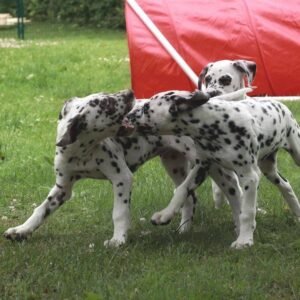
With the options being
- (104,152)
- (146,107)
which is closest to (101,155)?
(104,152)

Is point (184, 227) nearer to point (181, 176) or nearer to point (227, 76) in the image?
point (181, 176)

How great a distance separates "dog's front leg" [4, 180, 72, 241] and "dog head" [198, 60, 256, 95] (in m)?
1.40

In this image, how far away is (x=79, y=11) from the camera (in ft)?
92.4

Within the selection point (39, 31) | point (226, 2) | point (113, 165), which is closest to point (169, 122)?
point (113, 165)

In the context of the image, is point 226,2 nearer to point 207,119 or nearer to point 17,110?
point 17,110

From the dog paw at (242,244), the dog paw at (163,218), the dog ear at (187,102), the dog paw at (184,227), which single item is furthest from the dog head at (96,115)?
the dog paw at (242,244)

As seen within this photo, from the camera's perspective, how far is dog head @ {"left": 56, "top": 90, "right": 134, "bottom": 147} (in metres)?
5.58

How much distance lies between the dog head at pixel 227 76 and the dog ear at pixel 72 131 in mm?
1378

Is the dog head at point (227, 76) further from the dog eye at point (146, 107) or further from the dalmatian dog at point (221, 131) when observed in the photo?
the dog eye at point (146, 107)

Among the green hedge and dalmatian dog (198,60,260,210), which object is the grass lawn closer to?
dalmatian dog (198,60,260,210)

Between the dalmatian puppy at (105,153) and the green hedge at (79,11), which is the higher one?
the dalmatian puppy at (105,153)

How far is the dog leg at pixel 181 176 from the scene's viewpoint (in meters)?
6.29

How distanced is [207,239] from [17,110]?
20.5ft

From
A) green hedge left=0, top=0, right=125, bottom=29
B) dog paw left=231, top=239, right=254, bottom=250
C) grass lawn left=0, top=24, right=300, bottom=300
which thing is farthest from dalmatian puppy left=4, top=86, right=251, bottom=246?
green hedge left=0, top=0, right=125, bottom=29
